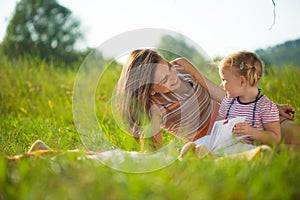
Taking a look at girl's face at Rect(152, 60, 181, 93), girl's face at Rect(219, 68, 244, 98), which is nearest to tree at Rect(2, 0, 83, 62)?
girl's face at Rect(152, 60, 181, 93)

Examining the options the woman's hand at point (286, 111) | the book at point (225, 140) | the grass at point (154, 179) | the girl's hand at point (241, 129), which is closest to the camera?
the grass at point (154, 179)

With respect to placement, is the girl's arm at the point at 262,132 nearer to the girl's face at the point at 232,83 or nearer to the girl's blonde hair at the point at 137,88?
the girl's face at the point at 232,83

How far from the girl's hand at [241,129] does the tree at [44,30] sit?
29.6 feet

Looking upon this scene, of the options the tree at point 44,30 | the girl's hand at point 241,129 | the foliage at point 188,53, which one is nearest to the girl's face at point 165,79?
the foliage at point 188,53

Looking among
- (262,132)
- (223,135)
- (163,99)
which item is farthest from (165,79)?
(262,132)

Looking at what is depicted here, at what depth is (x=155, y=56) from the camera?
112 inches

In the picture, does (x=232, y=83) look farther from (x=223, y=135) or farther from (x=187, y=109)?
(x=187, y=109)

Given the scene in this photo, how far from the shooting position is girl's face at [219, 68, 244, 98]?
2609 mm

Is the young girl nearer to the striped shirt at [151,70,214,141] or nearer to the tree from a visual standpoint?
the striped shirt at [151,70,214,141]

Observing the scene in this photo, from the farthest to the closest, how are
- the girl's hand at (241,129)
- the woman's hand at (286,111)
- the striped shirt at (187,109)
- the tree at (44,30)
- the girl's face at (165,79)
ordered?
the tree at (44,30), the striped shirt at (187,109), the girl's face at (165,79), the woman's hand at (286,111), the girl's hand at (241,129)

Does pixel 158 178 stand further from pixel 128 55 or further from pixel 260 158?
pixel 128 55

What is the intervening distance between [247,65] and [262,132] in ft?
1.35

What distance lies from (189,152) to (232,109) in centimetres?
62

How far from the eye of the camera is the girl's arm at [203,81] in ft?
10.0
